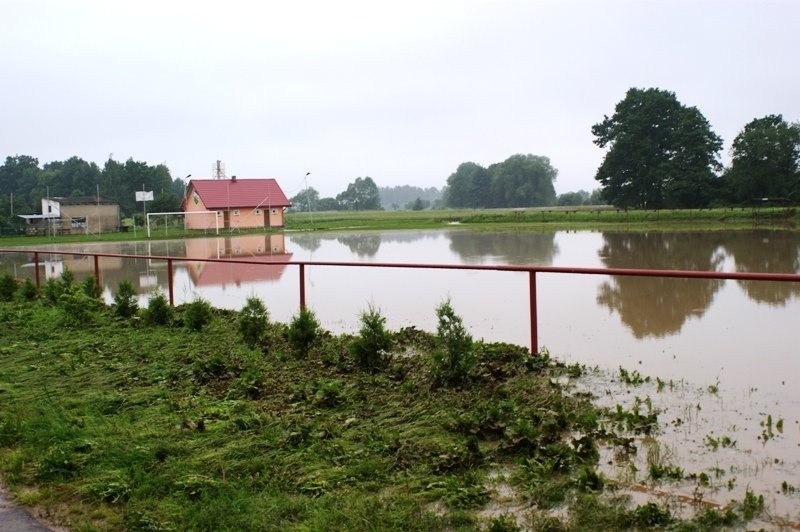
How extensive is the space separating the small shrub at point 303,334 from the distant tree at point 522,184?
131913 mm

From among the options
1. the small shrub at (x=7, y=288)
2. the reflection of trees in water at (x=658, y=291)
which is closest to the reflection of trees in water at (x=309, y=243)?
the reflection of trees in water at (x=658, y=291)

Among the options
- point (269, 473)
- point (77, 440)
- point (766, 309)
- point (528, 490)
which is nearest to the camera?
point (528, 490)

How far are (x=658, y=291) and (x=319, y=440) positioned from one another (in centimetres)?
1065

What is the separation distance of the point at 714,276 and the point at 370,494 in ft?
10.4

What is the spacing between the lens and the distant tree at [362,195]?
170125 millimetres

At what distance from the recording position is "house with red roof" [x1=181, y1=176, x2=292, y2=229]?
64.2m

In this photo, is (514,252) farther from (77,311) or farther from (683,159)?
(683,159)

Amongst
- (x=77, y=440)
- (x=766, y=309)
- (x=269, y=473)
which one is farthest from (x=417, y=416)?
(x=766, y=309)

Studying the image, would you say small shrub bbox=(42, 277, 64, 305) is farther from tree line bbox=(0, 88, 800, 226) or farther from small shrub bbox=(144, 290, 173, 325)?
tree line bbox=(0, 88, 800, 226)

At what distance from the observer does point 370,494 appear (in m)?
3.98

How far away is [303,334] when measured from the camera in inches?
307

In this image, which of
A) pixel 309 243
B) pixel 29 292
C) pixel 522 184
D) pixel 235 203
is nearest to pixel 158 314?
pixel 29 292

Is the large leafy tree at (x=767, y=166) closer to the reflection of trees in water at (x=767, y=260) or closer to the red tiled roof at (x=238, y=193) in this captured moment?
the reflection of trees in water at (x=767, y=260)

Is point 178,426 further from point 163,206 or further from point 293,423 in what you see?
point 163,206
